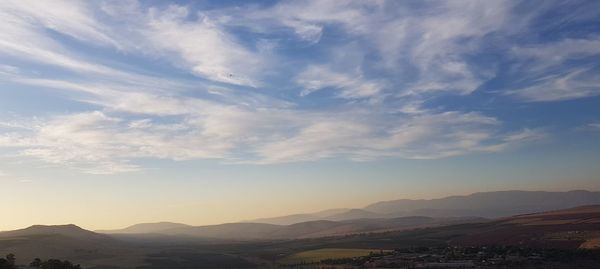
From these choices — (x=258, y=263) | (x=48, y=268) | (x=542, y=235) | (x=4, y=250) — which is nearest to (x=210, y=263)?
(x=258, y=263)

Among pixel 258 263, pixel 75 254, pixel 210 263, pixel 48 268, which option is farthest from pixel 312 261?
pixel 75 254

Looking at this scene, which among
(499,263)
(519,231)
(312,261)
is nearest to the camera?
(499,263)

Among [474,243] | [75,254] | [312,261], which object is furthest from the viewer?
[75,254]

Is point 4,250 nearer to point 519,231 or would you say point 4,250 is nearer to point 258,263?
point 258,263

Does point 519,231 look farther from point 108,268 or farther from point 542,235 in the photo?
point 108,268

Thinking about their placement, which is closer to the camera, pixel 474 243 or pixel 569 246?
pixel 569 246

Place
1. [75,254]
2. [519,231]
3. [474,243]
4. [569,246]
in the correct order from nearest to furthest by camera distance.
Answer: [569,246]
[474,243]
[519,231]
[75,254]

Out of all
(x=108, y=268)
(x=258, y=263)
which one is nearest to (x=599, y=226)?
(x=258, y=263)

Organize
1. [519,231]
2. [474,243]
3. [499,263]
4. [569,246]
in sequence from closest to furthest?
[499,263] → [569,246] → [474,243] → [519,231]

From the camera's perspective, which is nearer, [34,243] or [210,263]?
[210,263]
